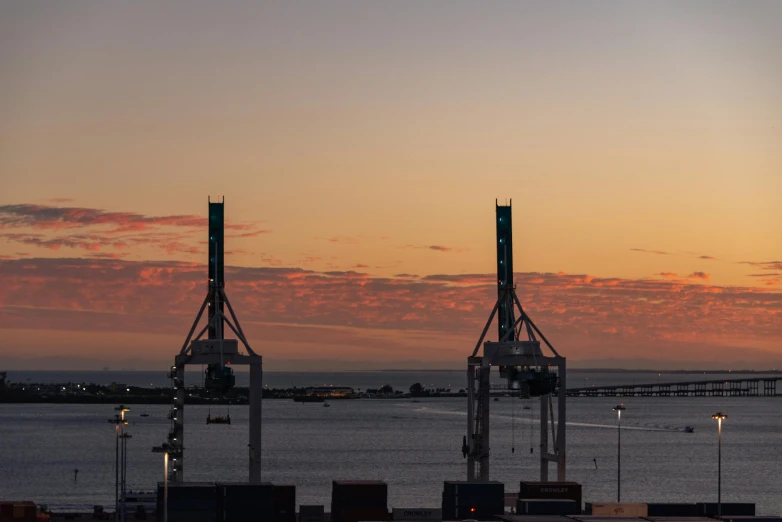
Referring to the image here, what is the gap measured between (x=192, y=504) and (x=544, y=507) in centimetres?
1851

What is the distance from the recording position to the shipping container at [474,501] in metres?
65.4

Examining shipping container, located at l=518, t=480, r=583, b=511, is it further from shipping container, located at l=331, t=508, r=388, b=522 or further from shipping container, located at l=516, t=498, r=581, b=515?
shipping container, located at l=331, t=508, r=388, b=522

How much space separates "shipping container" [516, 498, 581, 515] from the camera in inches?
2479

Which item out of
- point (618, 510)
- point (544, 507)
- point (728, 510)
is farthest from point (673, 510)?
point (544, 507)

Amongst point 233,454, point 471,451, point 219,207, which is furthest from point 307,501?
point 233,454

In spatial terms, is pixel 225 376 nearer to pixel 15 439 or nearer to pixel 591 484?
pixel 591 484

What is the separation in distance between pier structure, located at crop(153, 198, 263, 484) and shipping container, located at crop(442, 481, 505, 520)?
634 inches

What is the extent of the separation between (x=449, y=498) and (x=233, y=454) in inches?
4247

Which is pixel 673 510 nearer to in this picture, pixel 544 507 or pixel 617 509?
pixel 617 509

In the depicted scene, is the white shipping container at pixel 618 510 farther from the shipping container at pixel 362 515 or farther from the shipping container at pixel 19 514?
the shipping container at pixel 19 514

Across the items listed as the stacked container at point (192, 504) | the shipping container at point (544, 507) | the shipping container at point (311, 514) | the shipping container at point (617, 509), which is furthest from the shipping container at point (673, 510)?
the stacked container at point (192, 504)

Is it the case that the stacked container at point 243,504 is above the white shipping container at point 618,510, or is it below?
above

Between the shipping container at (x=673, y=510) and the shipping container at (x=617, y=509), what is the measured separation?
43.5 inches

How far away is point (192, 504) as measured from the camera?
6181 cm
